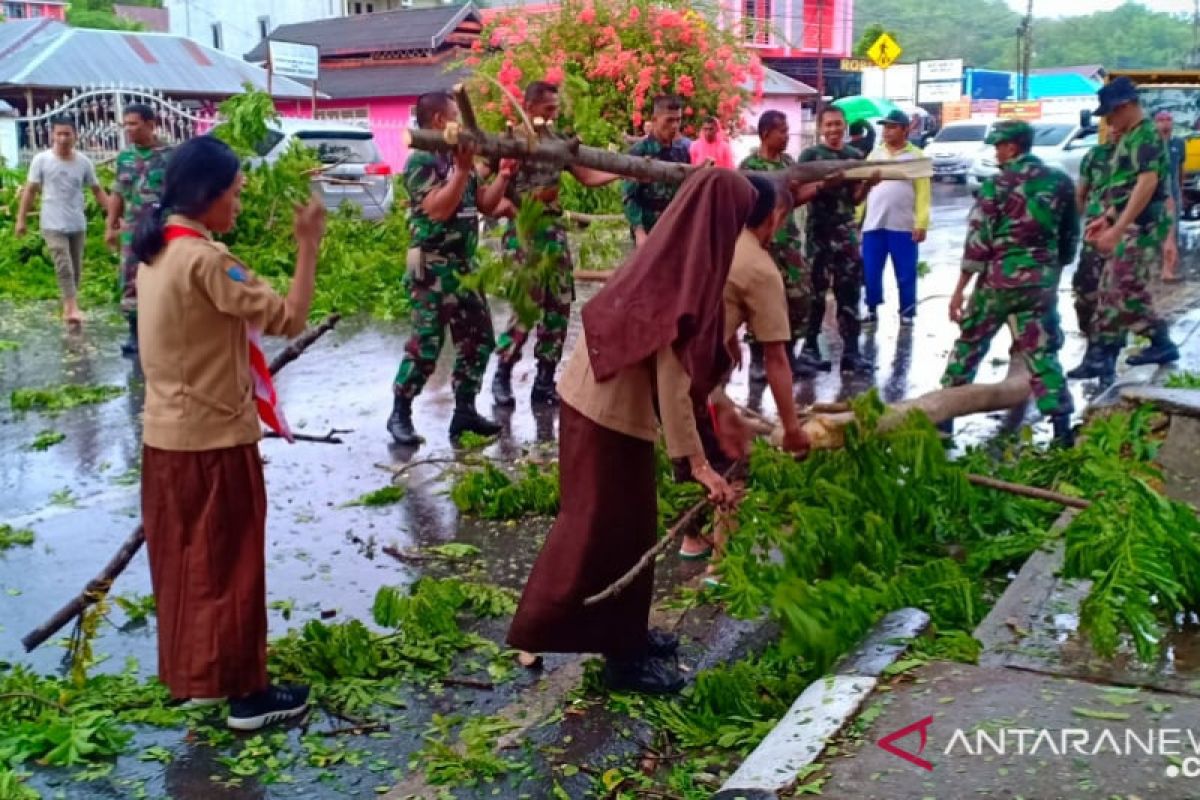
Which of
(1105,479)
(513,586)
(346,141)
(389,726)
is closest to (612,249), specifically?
(513,586)

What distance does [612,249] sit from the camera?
9.51 meters

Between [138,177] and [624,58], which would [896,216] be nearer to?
[624,58]

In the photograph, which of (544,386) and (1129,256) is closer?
(1129,256)

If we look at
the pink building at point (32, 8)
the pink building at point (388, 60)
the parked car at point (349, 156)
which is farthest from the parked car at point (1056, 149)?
the pink building at point (32, 8)

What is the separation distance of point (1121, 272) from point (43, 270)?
1314cm

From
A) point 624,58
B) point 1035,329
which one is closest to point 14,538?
point 1035,329

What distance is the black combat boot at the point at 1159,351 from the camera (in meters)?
8.87

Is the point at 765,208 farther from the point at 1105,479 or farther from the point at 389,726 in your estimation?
the point at 389,726

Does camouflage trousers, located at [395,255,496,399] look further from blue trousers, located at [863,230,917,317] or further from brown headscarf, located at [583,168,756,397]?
blue trousers, located at [863,230,917,317]

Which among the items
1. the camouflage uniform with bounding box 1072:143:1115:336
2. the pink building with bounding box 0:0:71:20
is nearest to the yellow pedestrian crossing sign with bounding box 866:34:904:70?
the camouflage uniform with bounding box 1072:143:1115:336

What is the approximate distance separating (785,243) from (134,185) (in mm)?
5440

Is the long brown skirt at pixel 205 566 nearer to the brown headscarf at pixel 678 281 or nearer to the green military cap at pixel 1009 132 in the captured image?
the brown headscarf at pixel 678 281

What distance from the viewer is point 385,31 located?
34.8m

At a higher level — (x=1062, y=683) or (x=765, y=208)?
(x=765, y=208)
